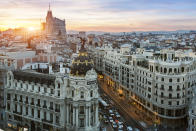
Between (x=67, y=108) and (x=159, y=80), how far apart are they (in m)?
40.5

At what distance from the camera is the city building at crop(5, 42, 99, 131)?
72250 millimetres

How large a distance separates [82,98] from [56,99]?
29.6 feet

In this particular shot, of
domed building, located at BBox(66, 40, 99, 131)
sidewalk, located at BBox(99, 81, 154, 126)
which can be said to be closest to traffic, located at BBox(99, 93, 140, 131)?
sidewalk, located at BBox(99, 81, 154, 126)

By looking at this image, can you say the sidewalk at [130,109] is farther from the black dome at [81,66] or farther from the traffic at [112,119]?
the black dome at [81,66]

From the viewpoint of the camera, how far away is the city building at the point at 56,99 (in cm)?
7225

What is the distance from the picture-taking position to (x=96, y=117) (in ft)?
244

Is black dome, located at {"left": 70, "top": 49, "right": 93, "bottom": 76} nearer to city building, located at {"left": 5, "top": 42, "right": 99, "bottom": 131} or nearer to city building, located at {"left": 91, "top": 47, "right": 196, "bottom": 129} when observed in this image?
city building, located at {"left": 5, "top": 42, "right": 99, "bottom": 131}

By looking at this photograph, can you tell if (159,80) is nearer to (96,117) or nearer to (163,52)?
(163,52)

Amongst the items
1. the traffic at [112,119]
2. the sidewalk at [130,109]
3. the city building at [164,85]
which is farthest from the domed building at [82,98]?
the city building at [164,85]

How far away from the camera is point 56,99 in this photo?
75000mm

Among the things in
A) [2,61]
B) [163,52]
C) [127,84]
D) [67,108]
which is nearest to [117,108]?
[127,84]

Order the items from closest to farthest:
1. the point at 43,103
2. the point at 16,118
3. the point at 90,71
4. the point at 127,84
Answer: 1. the point at 90,71
2. the point at 43,103
3. the point at 16,118
4. the point at 127,84

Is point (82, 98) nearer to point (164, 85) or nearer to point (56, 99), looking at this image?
point (56, 99)

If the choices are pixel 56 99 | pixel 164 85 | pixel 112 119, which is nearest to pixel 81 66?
pixel 56 99
